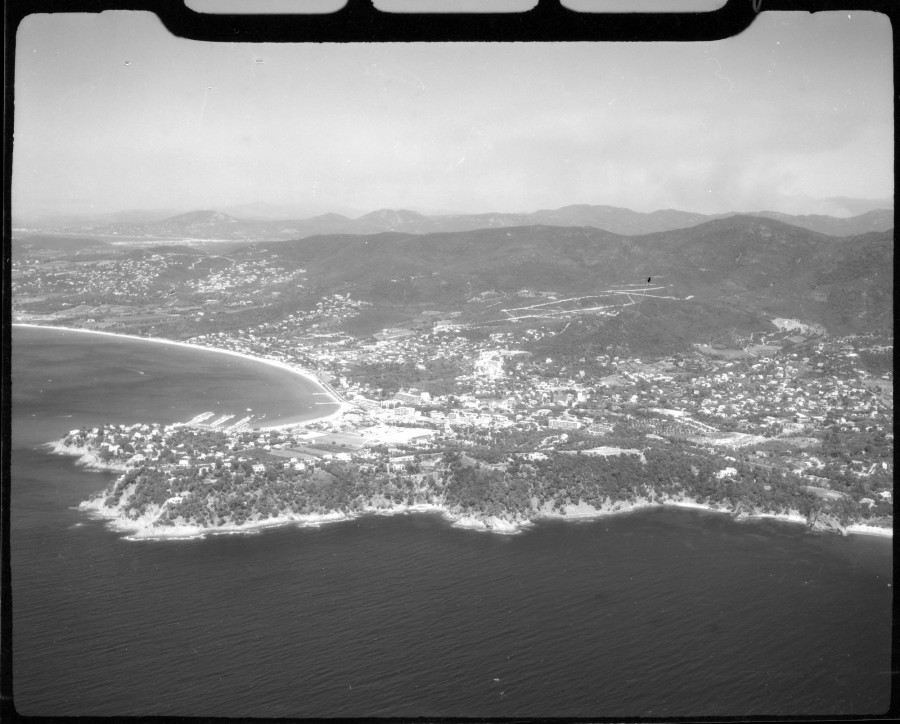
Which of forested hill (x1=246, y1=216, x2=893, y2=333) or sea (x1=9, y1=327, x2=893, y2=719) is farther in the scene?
forested hill (x1=246, y1=216, x2=893, y2=333)

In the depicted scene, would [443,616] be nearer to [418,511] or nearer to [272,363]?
[418,511]

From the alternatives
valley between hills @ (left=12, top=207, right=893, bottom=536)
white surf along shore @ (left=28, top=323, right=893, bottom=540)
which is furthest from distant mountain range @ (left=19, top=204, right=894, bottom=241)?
white surf along shore @ (left=28, top=323, right=893, bottom=540)

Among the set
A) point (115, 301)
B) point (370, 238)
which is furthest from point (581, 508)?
point (115, 301)

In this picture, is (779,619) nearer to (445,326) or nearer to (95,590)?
(95,590)

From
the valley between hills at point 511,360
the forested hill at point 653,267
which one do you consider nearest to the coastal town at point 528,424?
the valley between hills at point 511,360

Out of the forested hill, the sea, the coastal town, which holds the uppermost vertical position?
the forested hill

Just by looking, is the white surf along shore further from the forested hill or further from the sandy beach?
the forested hill

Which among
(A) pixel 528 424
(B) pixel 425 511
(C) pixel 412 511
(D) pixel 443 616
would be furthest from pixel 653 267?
(D) pixel 443 616
